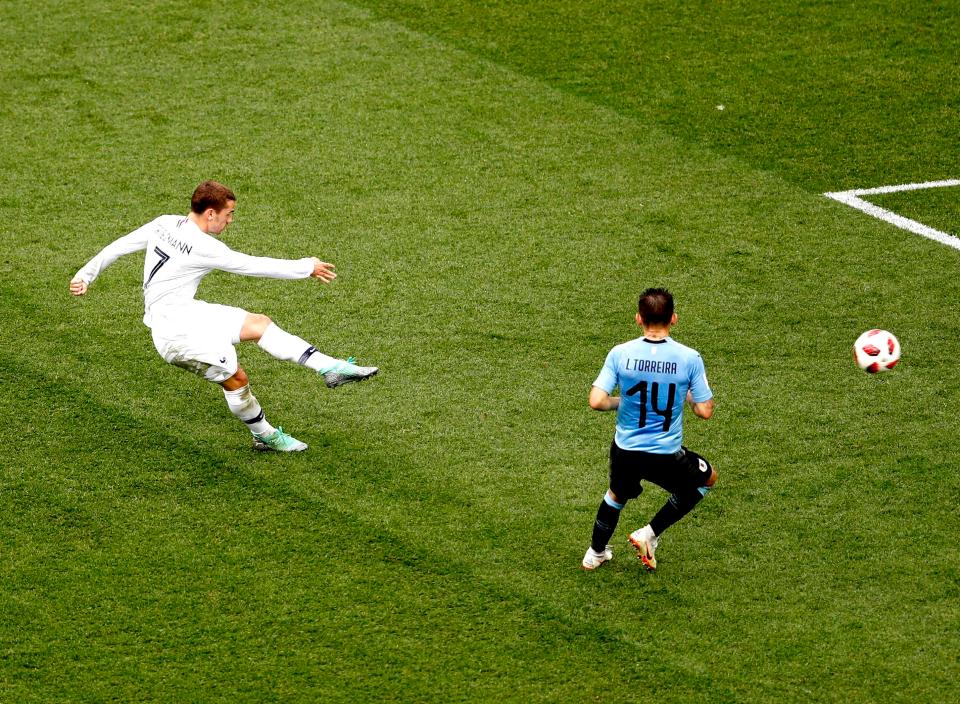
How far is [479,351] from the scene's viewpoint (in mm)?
9203

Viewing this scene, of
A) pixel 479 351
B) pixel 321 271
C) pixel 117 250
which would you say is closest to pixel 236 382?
pixel 321 271

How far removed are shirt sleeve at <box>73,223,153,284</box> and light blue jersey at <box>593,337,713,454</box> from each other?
128 inches

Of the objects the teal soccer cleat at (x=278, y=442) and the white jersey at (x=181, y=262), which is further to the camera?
the teal soccer cleat at (x=278, y=442)

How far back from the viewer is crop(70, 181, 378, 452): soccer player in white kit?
757 centimetres

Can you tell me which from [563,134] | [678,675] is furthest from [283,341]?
[563,134]

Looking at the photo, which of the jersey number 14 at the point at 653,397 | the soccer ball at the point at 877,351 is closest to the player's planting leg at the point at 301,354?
the jersey number 14 at the point at 653,397

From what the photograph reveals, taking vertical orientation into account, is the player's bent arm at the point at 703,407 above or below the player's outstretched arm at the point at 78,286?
below

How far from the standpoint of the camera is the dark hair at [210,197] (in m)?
7.56

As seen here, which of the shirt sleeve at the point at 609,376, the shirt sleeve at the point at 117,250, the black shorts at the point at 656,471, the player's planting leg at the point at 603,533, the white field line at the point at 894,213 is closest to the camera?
the shirt sleeve at the point at 609,376

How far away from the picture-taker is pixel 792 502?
755 centimetres

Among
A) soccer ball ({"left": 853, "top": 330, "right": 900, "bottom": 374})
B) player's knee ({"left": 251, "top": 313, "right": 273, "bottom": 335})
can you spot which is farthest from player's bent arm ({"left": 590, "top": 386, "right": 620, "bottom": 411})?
player's knee ({"left": 251, "top": 313, "right": 273, "bottom": 335})

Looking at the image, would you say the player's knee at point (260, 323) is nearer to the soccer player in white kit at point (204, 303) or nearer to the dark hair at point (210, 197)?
the soccer player in white kit at point (204, 303)

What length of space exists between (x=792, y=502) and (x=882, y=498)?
1.86 ft

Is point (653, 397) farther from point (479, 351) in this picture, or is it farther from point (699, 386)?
point (479, 351)
